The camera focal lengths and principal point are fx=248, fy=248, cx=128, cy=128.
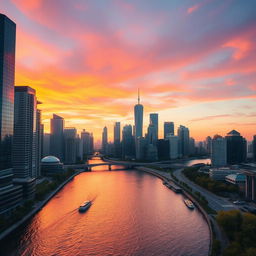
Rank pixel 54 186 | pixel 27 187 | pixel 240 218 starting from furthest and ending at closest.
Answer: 1. pixel 54 186
2. pixel 27 187
3. pixel 240 218

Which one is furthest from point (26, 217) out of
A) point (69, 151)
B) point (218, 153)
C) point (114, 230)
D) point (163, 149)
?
point (163, 149)

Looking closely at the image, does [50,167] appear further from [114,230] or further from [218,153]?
[218,153]

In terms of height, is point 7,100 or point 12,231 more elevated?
point 7,100

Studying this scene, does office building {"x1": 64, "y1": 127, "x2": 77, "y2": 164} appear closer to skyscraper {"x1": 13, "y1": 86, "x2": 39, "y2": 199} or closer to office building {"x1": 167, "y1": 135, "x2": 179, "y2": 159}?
skyscraper {"x1": 13, "y1": 86, "x2": 39, "y2": 199}

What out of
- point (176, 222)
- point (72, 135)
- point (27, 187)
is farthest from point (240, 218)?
point (72, 135)

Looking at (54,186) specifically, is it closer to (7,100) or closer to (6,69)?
(7,100)

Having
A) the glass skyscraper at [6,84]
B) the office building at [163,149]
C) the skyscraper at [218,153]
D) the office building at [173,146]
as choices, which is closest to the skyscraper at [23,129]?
the glass skyscraper at [6,84]
